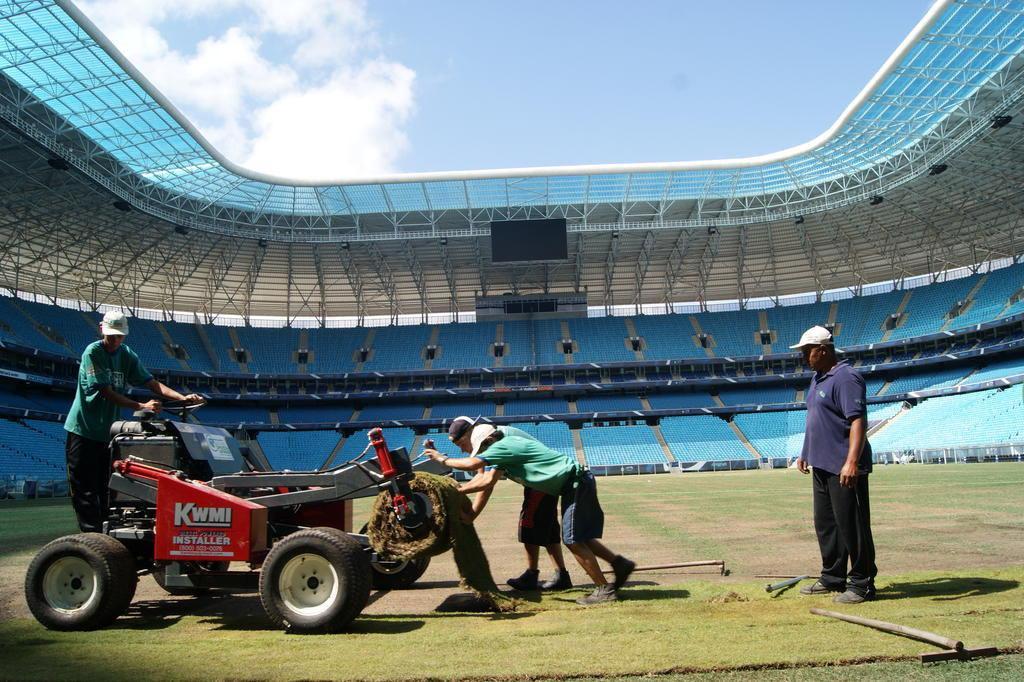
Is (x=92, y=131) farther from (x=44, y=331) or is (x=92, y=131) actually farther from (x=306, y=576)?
(x=306, y=576)

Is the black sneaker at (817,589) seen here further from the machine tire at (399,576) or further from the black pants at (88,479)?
the black pants at (88,479)

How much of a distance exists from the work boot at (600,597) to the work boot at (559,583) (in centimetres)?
91

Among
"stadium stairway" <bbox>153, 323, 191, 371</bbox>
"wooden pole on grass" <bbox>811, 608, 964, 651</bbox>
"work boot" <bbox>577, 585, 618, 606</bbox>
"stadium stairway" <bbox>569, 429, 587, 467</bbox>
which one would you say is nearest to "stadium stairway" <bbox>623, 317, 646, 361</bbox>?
"stadium stairway" <bbox>569, 429, 587, 467</bbox>

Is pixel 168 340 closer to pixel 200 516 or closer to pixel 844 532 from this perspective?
pixel 200 516

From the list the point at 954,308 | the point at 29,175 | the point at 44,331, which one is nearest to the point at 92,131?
the point at 29,175

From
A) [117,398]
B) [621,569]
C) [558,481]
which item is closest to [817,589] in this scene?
[621,569]

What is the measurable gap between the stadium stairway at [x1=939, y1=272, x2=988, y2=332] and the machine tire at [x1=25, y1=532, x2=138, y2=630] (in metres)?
58.9

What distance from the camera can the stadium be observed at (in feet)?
52.6

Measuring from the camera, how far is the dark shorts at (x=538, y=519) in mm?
7023

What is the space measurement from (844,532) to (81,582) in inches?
235

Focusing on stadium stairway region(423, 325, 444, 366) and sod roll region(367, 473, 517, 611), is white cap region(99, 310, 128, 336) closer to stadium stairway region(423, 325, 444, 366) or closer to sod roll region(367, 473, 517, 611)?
sod roll region(367, 473, 517, 611)

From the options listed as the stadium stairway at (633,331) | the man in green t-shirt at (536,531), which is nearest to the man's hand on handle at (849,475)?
the man in green t-shirt at (536,531)

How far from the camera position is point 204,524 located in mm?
5691

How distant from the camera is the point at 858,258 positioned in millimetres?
57844
